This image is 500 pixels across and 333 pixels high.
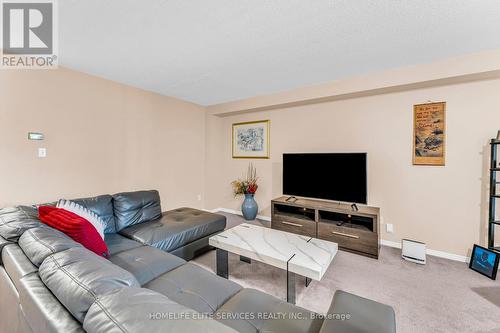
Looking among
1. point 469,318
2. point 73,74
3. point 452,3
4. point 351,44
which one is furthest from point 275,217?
point 73,74

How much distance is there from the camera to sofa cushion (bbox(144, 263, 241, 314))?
3.96 ft

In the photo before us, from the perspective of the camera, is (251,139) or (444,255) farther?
(251,139)

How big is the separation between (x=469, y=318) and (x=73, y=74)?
4.86m

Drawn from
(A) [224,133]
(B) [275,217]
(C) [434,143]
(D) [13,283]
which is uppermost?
(A) [224,133]

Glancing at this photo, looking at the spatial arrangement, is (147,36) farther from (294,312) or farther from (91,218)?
(294,312)

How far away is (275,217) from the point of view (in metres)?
3.38

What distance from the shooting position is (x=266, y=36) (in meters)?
2.02

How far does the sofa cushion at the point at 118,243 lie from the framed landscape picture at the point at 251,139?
2.72 meters

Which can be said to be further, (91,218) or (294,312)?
(91,218)

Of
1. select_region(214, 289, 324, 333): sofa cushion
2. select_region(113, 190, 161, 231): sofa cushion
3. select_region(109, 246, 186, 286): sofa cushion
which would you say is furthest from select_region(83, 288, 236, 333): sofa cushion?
select_region(113, 190, 161, 231): sofa cushion

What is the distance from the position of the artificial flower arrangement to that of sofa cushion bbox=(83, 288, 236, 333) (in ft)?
11.0

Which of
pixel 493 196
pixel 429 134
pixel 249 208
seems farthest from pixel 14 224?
pixel 493 196

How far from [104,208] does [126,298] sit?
2.08 metres

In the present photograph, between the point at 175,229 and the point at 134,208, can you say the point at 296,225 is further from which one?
the point at 134,208
